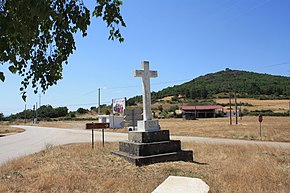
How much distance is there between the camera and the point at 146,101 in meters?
10.9

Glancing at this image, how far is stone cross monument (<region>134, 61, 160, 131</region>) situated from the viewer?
408 inches

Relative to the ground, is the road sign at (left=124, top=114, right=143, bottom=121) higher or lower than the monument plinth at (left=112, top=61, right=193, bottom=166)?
higher

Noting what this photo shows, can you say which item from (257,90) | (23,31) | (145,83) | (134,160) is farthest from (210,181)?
(257,90)

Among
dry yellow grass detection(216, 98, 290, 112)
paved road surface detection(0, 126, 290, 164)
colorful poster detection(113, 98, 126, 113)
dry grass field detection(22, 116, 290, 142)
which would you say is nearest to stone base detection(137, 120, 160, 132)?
paved road surface detection(0, 126, 290, 164)

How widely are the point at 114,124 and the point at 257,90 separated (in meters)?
89.1

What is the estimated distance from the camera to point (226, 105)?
9725cm

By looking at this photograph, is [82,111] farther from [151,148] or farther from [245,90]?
[151,148]

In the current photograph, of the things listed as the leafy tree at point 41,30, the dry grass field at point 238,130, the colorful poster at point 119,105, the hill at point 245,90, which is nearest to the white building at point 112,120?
the colorful poster at point 119,105

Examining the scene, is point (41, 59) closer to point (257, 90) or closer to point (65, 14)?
point (65, 14)

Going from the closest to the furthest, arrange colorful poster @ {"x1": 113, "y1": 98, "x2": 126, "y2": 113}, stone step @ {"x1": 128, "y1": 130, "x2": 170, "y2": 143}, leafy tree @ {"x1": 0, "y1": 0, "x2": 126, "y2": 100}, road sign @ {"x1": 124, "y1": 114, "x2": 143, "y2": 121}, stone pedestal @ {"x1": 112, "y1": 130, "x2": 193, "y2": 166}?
leafy tree @ {"x1": 0, "y1": 0, "x2": 126, "y2": 100}, stone pedestal @ {"x1": 112, "y1": 130, "x2": 193, "y2": 166}, stone step @ {"x1": 128, "y1": 130, "x2": 170, "y2": 143}, road sign @ {"x1": 124, "y1": 114, "x2": 143, "y2": 121}, colorful poster @ {"x1": 113, "y1": 98, "x2": 126, "y2": 113}

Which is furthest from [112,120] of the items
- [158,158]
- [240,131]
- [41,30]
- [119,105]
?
[41,30]

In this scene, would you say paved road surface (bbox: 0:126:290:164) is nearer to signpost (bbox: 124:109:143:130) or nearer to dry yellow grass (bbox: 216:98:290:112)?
signpost (bbox: 124:109:143:130)

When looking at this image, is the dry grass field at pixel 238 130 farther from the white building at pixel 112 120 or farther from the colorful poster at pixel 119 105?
the colorful poster at pixel 119 105

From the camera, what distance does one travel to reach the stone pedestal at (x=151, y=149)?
365 inches
